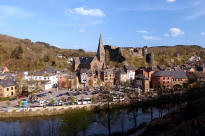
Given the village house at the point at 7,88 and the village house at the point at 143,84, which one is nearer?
the village house at the point at 7,88

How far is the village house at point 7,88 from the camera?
129 ft

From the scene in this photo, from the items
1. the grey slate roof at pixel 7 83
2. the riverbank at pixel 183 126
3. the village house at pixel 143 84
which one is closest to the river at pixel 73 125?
the riverbank at pixel 183 126

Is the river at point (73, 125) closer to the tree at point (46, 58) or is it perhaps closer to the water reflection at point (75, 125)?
the water reflection at point (75, 125)

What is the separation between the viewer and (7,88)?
40469 millimetres

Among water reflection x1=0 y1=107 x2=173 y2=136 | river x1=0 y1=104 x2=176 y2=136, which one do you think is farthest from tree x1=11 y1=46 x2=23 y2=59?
water reflection x1=0 y1=107 x2=173 y2=136

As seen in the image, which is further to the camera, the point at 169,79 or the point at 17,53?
the point at 17,53

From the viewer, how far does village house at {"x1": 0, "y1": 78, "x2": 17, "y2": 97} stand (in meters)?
39.3

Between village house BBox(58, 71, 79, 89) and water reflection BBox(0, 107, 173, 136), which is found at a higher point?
village house BBox(58, 71, 79, 89)

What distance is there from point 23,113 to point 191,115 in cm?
2292

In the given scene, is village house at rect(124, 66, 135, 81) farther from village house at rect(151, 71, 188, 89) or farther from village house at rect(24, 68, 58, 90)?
village house at rect(24, 68, 58, 90)

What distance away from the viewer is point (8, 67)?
57.9m

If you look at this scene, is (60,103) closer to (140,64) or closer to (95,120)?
(95,120)

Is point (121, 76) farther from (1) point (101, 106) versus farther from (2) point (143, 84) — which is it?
(1) point (101, 106)

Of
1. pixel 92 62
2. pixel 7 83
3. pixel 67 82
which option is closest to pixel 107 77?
pixel 92 62
